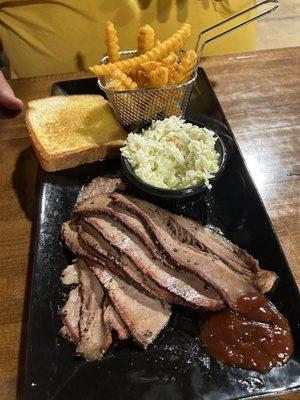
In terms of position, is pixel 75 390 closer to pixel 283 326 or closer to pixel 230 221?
pixel 283 326

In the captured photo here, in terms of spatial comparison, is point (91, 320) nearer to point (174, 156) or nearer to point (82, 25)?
point (174, 156)

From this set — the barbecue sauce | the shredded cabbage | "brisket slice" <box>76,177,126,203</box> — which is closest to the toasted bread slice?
"brisket slice" <box>76,177,126,203</box>

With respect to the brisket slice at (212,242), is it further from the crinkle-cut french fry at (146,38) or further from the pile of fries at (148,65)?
the crinkle-cut french fry at (146,38)

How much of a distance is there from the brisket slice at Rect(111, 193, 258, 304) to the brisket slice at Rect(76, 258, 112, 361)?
377mm

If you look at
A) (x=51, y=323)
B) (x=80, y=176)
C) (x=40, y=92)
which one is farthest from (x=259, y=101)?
(x=51, y=323)

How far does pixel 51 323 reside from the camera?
6.23 feet

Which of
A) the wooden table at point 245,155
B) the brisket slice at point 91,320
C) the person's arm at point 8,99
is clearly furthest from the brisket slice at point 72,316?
the person's arm at point 8,99

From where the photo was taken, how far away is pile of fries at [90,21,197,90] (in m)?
2.49

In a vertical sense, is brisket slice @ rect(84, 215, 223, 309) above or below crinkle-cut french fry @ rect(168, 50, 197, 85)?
below

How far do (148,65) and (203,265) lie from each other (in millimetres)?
1253

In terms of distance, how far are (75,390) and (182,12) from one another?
3.02 metres

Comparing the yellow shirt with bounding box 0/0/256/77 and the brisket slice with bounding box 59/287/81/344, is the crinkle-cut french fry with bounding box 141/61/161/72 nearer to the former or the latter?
the yellow shirt with bounding box 0/0/256/77

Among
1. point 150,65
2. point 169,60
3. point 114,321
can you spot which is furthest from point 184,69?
point 114,321

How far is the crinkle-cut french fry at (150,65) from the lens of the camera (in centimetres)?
244
